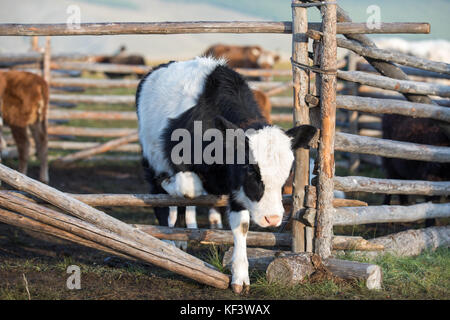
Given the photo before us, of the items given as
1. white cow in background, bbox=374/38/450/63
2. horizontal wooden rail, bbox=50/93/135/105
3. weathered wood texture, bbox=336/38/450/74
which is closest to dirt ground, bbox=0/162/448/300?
weathered wood texture, bbox=336/38/450/74

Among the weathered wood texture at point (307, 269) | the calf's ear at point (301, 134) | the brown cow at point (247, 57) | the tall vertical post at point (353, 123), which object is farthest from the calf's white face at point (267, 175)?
the brown cow at point (247, 57)

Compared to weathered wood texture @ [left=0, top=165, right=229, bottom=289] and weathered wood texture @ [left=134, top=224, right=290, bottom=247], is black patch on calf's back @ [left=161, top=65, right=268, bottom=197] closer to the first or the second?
weathered wood texture @ [left=134, top=224, right=290, bottom=247]

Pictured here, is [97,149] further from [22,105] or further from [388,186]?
[388,186]

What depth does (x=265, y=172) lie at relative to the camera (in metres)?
4.03

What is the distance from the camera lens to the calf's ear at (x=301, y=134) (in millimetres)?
4379

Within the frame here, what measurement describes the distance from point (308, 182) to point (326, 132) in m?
0.49

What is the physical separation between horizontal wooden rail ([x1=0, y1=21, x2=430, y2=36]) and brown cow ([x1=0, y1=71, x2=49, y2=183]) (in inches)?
162

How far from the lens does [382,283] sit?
4.54 metres

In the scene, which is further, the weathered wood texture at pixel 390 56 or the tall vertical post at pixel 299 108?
the weathered wood texture at pixel 390 56

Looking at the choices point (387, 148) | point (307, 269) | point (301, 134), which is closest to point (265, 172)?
point (301, 134)

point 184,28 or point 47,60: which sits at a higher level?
point 184,28

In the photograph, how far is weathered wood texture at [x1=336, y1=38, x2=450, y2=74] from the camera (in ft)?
17.0

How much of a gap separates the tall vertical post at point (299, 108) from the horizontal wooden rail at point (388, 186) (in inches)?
13.9

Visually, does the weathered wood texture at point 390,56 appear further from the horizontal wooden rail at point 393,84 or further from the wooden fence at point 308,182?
the horizontal wooden rail at point 393,84
